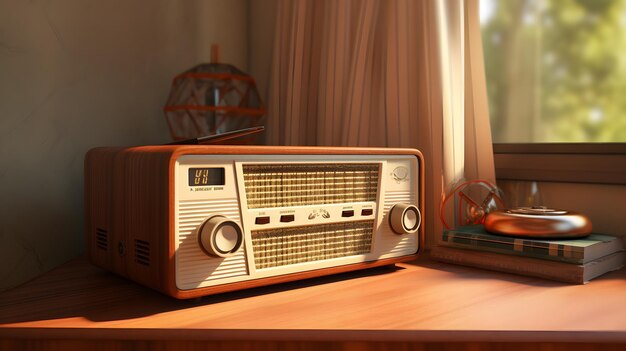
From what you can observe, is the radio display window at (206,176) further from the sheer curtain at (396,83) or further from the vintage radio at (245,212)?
the sheer curtain at (396,83)

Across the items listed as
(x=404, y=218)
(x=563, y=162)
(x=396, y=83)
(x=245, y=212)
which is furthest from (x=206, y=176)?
(x=563, y=162)

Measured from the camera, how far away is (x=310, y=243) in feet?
3.12

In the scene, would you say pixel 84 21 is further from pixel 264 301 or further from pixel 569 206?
pixel 569 206

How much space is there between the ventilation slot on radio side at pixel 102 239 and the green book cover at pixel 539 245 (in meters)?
0.64

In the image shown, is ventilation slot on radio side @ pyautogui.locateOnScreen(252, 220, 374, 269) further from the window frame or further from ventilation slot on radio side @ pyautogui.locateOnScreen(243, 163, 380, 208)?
the window frame

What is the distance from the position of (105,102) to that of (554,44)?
1.04m

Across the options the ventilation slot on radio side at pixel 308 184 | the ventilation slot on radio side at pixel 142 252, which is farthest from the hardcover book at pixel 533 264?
the ventilation slot on radio side at pixel 142 252

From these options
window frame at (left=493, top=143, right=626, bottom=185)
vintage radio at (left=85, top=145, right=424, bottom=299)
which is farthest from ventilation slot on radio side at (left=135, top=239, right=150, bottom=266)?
window frame at (left=493, top=143, right=626, bottom=185)

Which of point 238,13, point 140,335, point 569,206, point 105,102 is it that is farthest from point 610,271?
point 238,13

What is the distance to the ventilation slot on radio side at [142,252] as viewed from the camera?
82cm

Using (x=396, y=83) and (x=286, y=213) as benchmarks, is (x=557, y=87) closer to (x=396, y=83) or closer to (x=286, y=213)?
(x=396, y=83)

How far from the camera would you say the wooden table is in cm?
70

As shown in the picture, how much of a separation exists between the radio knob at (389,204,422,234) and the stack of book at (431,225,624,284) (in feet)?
0.38

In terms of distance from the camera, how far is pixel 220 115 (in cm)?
138
